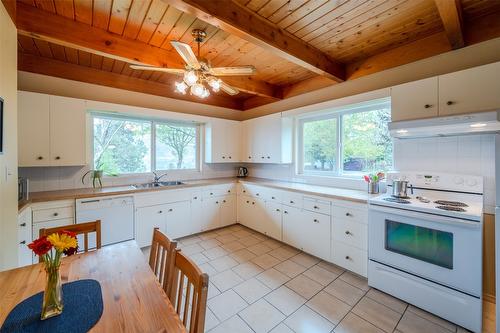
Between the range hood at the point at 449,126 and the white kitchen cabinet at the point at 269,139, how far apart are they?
172cm

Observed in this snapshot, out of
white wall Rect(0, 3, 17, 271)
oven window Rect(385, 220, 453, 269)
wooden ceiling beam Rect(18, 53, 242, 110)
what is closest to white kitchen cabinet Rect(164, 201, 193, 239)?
white wall Rect(0, 3, 17, 271)

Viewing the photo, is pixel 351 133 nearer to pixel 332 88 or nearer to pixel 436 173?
pixel 332 88

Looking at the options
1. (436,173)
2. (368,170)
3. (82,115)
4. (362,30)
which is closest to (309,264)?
(368,170)

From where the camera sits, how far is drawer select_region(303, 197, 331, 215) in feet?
8.80

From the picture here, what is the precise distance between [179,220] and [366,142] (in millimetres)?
2983

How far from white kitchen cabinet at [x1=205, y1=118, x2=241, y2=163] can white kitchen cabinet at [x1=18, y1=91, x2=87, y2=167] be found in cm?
190

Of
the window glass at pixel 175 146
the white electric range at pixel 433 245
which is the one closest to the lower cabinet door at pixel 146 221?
the window glass at pixel 175 146

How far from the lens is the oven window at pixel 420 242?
181 cm

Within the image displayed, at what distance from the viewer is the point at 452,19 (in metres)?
1.76

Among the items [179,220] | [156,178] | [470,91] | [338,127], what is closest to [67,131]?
[156,178]

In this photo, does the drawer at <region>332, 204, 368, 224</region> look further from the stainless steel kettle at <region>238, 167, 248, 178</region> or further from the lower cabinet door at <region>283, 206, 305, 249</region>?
the stainless steel kettle at <region>238, 167, 248, 178</region>

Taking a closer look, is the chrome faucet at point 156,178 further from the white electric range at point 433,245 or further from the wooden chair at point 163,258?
the white electric range at point 433,245

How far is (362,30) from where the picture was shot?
223 centimetres

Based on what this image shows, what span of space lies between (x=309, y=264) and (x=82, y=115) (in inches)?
136
